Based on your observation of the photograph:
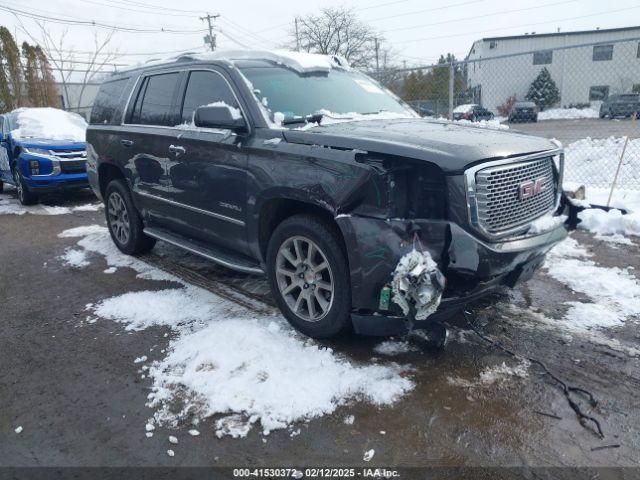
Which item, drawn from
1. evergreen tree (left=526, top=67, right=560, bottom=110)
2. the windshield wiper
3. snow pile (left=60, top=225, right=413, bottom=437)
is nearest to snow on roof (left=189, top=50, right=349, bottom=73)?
the windshield wiper

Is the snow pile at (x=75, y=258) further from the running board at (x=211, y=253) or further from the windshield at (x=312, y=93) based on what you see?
the windshield at (x=312, y=93)

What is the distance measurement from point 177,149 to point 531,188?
2.94 m

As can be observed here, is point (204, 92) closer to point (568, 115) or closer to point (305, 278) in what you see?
point (305, 278)

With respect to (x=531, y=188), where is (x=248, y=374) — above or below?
below

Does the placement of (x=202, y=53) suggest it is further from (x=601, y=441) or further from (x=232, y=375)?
(x=601, y=441)

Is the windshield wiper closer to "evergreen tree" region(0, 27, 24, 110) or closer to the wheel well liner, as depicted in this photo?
the wheel well liner

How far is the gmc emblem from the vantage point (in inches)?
121

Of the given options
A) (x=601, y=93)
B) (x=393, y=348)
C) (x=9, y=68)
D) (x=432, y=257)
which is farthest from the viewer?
(x=9, y=68)

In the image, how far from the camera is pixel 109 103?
216 inches

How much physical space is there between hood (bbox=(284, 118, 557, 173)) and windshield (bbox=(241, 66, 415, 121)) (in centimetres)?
38

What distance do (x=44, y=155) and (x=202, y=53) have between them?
19.3ft

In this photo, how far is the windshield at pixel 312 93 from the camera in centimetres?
374

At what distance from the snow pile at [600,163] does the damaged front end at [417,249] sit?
583 centimetres

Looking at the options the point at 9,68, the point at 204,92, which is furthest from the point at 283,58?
the point at 9,68
